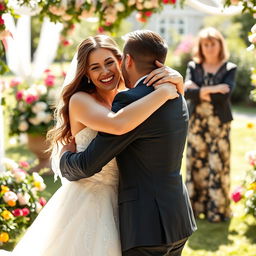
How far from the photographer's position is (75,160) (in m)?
2.72

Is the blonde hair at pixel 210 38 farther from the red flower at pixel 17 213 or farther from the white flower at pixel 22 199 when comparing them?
the red flower at pixel 17 213

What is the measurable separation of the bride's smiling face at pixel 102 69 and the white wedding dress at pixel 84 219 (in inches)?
10.7

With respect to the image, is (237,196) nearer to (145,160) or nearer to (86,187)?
(86,187)

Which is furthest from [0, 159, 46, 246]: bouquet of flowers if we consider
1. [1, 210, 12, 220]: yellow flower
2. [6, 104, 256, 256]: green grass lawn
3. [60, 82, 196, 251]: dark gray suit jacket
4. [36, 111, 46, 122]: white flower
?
[36, 111, 46, 122]: white flower

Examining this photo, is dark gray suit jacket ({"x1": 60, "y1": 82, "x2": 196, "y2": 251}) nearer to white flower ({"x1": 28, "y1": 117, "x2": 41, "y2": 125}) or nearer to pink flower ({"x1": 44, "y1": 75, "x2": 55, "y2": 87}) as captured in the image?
white flower ({"x1": 28, "y1": 117, "x2": 41, "y2": 125})

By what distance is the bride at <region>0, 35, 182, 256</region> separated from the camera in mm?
2885

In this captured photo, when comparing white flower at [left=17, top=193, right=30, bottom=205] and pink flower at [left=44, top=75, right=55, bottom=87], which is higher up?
pink flower at [left=44, top=75, right=55, bottom=87]

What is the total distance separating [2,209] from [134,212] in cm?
234

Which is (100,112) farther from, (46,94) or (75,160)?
(46,94)

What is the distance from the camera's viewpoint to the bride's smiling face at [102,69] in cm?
298

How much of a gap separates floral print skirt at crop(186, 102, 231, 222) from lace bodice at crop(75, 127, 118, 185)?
282cm

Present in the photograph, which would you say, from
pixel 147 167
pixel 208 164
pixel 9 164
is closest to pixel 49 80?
pixel 9 164

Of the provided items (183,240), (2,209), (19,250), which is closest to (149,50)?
(183,240)

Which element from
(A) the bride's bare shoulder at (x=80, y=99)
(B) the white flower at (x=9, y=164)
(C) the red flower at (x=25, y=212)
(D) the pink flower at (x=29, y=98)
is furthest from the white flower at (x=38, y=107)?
(A) the bride's bare shoulder at (x=80, y=99)
